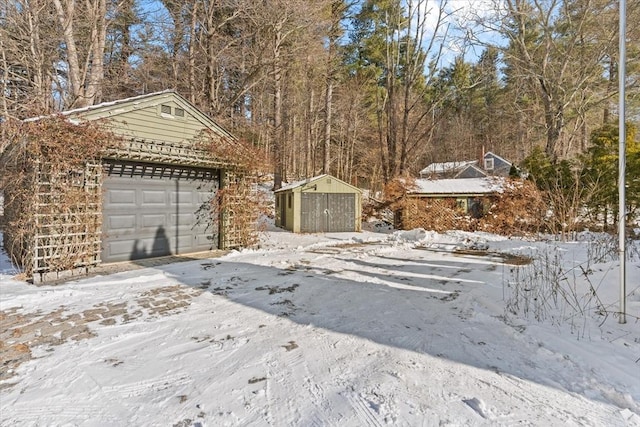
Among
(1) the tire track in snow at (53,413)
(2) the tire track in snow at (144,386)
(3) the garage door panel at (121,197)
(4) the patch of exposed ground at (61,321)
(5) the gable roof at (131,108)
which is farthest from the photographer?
(3) the garage door panel at (121,197)

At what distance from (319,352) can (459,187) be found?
13.2m

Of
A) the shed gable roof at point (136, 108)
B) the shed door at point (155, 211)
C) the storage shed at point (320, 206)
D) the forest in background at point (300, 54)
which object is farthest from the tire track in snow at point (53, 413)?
the storage shed at point (320, 206)

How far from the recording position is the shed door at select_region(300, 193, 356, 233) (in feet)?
42.9

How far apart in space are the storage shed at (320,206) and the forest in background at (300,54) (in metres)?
1.64

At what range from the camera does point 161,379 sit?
247 centimetres

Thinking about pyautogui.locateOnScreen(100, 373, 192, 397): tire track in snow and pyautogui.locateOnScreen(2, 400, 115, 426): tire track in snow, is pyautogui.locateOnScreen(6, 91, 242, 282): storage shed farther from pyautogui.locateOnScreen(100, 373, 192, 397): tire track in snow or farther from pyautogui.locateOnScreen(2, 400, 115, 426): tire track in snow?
pyautogui.locateOnScreen(100, 373, 192, 397): tire track in snow

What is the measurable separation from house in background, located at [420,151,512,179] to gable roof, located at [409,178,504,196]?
31.3 feet

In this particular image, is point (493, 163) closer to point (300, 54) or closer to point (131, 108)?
point (300, 54)

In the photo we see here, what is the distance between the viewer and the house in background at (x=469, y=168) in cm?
2491

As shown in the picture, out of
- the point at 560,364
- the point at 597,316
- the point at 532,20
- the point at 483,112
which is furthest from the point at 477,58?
the point at 560,364

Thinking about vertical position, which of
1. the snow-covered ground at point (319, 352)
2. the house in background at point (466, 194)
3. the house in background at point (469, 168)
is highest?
the house in background at point (469, 168)

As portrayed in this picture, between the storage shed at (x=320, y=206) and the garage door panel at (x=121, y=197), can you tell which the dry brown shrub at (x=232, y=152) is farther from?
the storage shed at (x=320, y=206)

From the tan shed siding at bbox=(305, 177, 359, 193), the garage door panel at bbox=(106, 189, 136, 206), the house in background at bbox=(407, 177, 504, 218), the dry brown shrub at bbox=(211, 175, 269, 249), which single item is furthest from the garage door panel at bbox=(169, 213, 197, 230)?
the house in background at bbox=(407, 177, 504, 218)

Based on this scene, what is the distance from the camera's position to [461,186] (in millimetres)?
14531
